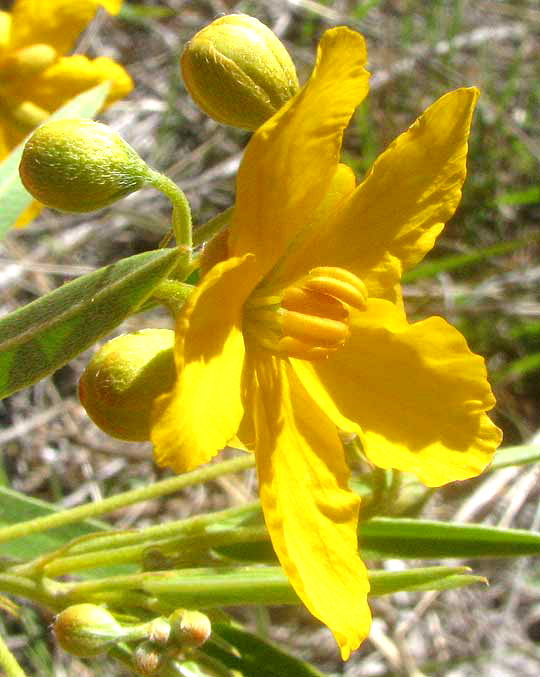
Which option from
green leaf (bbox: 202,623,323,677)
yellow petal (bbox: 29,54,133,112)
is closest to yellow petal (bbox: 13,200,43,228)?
yellow petal (bbox: 29,54,133,112)

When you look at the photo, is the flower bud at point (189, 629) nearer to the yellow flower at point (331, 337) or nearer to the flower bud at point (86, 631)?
the flower bud at point (86, 631)

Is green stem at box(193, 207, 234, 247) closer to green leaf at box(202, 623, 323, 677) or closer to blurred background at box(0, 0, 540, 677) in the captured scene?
green leaf at box(202, 623, 323, 677)

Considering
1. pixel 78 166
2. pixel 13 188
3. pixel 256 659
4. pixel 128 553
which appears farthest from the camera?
pixel 13 188

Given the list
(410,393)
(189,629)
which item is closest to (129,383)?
(189,629)

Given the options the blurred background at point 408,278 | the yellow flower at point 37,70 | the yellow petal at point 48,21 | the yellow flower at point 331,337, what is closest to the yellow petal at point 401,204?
the yellow flower at point 331,337

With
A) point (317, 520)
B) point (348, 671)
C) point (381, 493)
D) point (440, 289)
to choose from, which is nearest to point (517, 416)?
point (440, 289)

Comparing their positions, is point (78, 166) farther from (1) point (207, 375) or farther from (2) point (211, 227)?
(1) point (207, 375)
